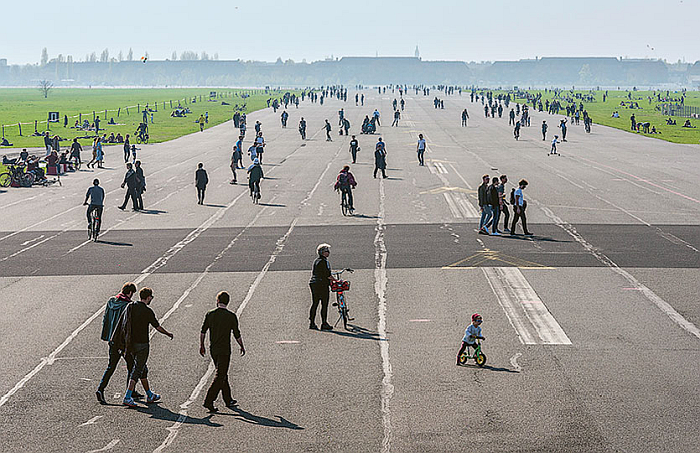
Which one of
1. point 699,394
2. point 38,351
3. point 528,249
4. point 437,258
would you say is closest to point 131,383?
point 38,351

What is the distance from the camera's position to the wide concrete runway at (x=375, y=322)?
10.3 meters

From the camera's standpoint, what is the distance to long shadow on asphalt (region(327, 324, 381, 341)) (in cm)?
1419

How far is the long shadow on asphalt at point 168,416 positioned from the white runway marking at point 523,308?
5.84m

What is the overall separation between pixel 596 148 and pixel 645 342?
149 ft

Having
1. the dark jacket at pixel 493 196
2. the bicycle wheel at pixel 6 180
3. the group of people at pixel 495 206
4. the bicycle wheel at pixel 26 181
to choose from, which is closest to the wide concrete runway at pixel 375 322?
the group of people at pixel 495 206

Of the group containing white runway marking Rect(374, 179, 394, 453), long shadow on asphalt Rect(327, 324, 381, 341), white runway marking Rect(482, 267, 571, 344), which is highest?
white runway marking Rect(482, 267, 571, 344)

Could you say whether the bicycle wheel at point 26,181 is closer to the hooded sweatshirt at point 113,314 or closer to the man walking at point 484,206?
the man walking at point 484,206

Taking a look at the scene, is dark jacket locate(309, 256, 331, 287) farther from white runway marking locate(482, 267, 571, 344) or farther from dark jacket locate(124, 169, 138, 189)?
dark jacket locate(124, 169, 138, 189)

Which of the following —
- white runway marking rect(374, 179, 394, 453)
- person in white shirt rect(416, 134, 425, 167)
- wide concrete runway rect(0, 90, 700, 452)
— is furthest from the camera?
person in white shirt rect(416, 134, 425, 167)

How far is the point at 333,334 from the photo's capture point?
47.4 feet

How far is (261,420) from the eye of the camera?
10.6 m

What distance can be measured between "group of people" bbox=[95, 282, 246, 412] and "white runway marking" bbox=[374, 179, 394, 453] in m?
2.12

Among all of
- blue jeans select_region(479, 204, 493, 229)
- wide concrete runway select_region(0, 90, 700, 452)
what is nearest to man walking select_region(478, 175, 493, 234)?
blue jeans select_region(479, 204, 493, 229)

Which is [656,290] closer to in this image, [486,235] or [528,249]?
[528,249]
